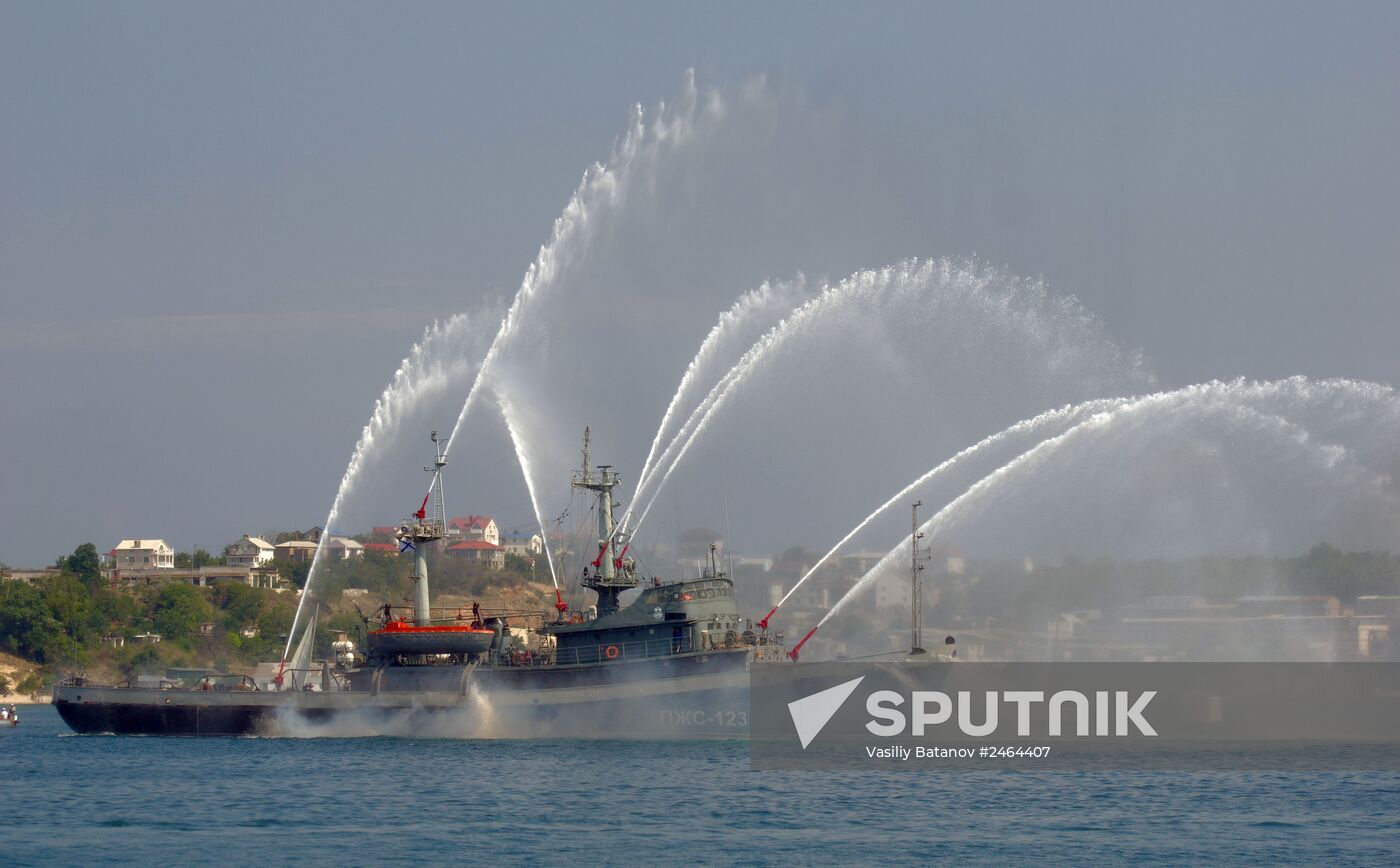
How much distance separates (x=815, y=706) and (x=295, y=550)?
127m

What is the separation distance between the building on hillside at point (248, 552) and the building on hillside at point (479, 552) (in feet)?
70.5

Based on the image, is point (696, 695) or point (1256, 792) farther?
point (696, 695)

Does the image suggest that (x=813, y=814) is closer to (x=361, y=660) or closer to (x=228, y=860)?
(x=228, y=860)

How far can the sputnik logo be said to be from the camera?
6378cm

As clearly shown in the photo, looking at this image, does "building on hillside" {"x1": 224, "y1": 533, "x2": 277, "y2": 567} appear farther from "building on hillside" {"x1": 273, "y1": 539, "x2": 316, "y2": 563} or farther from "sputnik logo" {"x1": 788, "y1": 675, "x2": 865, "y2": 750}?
"sputnik logo" {"x1": 788, "y1": 675, "x2": 865, "y2": 750}

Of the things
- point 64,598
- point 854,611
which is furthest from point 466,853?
point 64,598

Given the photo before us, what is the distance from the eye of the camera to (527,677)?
219 feet

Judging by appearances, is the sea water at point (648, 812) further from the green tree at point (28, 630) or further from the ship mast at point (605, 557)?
the green tree at point (28, 630)

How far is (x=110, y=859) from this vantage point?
3831 centimetres

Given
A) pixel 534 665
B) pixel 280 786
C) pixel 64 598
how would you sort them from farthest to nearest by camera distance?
pixel 64 598 → pixel 534 665 → pixel 280 786

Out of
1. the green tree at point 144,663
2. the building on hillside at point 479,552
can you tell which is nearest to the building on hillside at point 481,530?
the building on hillside at point 479,552

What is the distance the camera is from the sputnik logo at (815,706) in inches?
2511

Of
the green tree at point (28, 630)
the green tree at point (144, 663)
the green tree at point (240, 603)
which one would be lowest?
the green tree at point (144, 663)

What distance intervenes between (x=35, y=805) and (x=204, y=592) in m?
103
